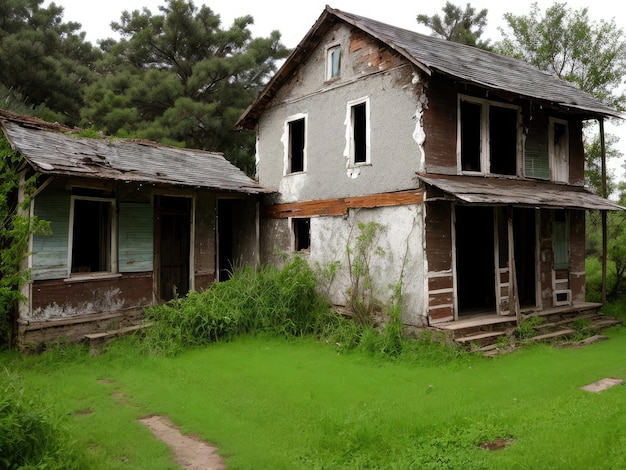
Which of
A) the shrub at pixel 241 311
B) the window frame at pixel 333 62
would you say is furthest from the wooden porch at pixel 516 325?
the window frame at pixel 333 62

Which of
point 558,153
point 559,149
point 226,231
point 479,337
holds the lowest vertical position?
point 479,337

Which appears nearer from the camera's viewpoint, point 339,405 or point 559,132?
point 339,405

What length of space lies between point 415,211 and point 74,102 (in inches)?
865

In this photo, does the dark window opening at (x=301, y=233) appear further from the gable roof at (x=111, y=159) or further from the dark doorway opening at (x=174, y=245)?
the dark doorway opening at (x=174, y=245)

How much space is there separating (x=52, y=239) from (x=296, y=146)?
7.06m

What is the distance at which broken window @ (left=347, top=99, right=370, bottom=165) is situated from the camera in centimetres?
1129

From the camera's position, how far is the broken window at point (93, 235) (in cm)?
1030

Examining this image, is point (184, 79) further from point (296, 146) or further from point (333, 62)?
point (333, 62)

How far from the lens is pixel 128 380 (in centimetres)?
771

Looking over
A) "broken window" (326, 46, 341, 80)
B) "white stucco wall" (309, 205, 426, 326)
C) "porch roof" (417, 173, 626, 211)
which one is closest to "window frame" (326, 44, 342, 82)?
"broken window" (326, 46, 341, 80)

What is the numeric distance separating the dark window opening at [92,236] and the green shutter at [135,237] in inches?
11.2

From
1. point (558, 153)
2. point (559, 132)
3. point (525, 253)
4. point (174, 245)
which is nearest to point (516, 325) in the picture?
point (525, 253)

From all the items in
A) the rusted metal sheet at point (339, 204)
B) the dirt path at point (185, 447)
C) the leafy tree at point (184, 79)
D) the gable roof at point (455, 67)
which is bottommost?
the dirt path at point (185, 447)

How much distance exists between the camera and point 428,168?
9.94 meters
